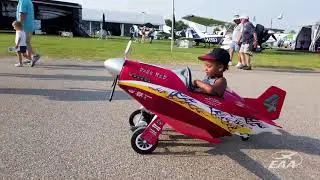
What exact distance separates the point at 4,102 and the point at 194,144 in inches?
135

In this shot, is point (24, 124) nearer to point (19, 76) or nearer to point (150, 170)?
point (150, 170)

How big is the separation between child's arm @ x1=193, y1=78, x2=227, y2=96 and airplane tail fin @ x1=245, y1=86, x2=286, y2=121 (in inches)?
25.7

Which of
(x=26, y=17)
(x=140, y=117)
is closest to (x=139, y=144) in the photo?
(x=140, y=117)

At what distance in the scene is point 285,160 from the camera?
507 cm

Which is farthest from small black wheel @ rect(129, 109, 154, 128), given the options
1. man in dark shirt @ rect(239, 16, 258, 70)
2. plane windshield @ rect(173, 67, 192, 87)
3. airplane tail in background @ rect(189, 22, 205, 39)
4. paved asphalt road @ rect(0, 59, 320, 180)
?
airplane tail in background @ rect(189, 22, 205, 39)

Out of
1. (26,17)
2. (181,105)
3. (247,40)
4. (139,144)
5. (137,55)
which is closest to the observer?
(139,144)

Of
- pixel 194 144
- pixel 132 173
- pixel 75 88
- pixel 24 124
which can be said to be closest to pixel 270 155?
pixel 194 144

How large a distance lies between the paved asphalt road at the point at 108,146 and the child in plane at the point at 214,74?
74 cm

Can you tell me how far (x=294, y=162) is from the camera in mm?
5020

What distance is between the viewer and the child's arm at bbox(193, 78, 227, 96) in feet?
16.7

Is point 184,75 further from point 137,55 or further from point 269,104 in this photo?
point 137,55

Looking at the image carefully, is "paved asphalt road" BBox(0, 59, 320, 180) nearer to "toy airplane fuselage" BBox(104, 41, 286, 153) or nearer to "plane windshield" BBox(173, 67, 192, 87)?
"toy airplane fuselage" BBox(104, 41, 286, 153)

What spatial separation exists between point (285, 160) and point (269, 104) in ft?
2.90

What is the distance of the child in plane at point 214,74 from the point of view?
5.12 meters
